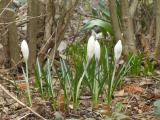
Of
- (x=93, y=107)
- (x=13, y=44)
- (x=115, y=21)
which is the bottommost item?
(x=93, y=107)

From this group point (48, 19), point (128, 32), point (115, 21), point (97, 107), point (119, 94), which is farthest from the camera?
point (128, 32)

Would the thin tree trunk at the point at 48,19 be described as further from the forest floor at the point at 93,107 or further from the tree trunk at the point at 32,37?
the forest floor at the point at 93,107

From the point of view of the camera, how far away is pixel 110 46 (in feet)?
15.0

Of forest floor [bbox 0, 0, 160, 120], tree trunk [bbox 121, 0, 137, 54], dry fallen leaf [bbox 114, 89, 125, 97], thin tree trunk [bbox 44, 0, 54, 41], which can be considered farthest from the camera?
tree trunk [bbox 121, 0, 137, 54]

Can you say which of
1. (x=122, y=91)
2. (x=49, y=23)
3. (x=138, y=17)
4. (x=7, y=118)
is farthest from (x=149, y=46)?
(x=7, y=118)

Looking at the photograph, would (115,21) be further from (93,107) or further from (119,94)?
(93,107)

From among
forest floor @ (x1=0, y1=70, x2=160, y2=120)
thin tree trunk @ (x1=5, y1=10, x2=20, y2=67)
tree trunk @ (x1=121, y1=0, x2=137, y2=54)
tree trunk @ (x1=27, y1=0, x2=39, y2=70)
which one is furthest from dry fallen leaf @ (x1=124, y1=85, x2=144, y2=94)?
thin tree trunk @ (x1=5, y1=10, x2=20, y2=67)

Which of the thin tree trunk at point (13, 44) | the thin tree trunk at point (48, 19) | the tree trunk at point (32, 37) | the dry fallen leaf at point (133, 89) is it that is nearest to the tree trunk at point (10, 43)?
the thin tree trunk at point (13, 44)

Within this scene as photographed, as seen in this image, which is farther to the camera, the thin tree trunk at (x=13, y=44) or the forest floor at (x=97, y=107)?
the thin tree trunk at (x=13, y=44)

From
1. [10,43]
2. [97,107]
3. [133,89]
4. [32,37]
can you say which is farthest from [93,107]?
[10,43]

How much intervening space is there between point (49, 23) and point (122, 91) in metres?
1.03

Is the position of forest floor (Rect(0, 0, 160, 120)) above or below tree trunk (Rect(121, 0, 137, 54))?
below

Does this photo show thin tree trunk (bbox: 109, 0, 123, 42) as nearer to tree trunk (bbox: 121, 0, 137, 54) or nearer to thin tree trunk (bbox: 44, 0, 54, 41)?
tree trunk (bbox: 121, 0, 137, 54)

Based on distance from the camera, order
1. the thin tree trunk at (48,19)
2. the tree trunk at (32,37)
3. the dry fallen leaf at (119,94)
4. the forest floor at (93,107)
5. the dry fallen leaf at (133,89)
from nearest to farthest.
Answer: the forest floor at (93,107) < the dry fallen leaf at (119,94) < the dry fallen leaf at (133,89) < the thin tree trunk at (48,19) < the tree trunk at (32,37)
